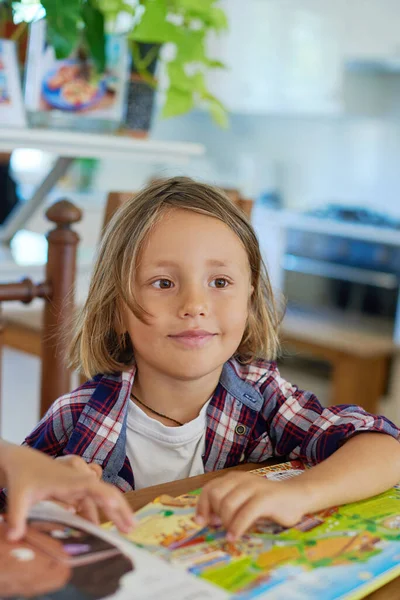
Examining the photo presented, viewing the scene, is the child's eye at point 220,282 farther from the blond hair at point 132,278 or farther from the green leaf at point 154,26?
the green leaf at point 154,26

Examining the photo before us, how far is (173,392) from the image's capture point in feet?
3.20

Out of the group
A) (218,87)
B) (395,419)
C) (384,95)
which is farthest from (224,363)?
(218,87)

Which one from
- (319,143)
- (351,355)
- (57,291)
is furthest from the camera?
(319,143)

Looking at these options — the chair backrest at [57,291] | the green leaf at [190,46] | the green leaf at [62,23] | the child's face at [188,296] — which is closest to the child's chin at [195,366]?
the child's face at [188,296]

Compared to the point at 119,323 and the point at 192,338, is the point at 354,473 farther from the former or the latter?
the point at 119,323

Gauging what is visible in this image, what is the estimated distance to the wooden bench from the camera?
334 cm

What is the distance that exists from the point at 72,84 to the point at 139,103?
19 centimetres

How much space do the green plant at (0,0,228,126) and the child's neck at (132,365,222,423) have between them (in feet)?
2.48

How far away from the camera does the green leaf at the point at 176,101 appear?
1.81 m

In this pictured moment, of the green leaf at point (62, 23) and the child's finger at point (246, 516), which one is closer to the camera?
the child's finger at point (246, 516)

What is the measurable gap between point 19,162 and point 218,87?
1.25 metres

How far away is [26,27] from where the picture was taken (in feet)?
5.73

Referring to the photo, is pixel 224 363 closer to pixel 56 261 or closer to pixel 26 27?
pixel 56 261

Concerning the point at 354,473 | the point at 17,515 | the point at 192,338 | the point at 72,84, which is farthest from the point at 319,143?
the point at 17,515
